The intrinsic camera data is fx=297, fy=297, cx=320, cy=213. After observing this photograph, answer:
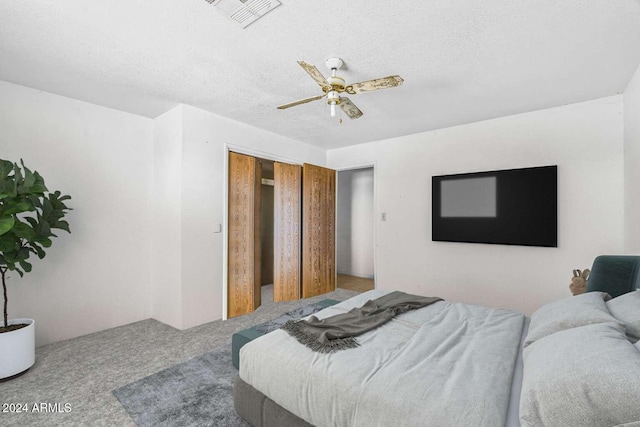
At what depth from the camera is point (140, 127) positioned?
3.72 metres

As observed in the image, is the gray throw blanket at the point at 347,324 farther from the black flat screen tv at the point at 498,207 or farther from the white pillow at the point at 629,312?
the black flat screen tv at the point at 498,207

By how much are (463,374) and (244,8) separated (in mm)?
2305

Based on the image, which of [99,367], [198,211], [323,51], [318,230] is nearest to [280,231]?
[318,230]

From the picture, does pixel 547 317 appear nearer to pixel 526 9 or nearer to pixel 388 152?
pixel 526 9

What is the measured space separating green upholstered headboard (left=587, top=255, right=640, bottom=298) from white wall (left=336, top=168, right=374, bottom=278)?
4196mm

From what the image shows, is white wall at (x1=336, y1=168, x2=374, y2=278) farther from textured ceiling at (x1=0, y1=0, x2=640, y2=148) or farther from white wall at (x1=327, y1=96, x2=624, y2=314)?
textured ceiling at (x1=0, y1=0, x2=640, y2=148)

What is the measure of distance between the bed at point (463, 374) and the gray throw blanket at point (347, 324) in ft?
0.20

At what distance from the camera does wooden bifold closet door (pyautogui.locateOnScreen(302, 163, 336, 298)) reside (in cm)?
485

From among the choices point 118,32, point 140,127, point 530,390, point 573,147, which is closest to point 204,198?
point 140,127

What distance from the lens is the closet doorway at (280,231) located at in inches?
154

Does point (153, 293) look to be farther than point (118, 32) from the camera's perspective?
Yes

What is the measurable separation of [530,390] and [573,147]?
3.28 metres

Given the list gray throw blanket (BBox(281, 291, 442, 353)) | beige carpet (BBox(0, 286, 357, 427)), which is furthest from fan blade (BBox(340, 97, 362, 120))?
beige carpet (BBox(0, 286, 357, 427))

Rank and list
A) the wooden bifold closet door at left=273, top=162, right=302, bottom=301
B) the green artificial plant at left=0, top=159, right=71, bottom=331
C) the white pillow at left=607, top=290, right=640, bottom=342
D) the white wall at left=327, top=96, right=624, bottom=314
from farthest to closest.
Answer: the wooden bifold closet door at left=273, top=162, right=302, bottom=301 < the white wall at left=327, top=96, right=624, bottom=314 < the green artificial plant at left=0, top=159, right=71, bottom=331 < the white pillow at left=607, top=290, right=640, bottom=342
